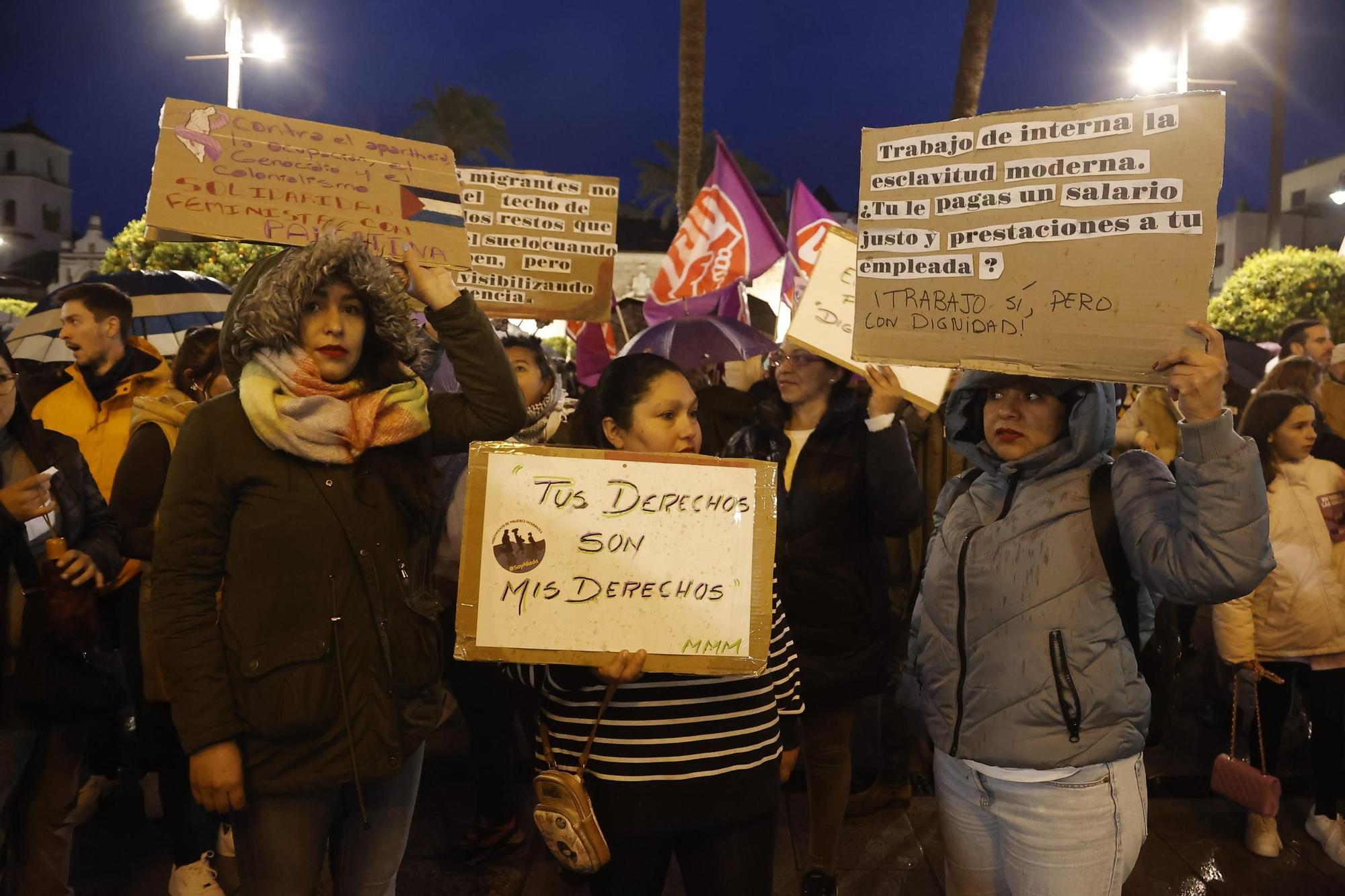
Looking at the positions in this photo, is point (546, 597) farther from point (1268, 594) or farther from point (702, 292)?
point (702, 292)

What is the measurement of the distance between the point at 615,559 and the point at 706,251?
236 inches

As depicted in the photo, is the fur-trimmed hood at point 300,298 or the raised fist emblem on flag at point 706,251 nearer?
the fur-trimmed hood at point 300,298

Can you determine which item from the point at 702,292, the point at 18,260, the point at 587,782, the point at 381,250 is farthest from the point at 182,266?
the point at 18,260

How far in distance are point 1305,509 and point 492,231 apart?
4142 millimetres

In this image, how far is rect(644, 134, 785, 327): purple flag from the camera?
7.56 m

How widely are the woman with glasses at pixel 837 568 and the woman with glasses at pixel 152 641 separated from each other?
2.19 m

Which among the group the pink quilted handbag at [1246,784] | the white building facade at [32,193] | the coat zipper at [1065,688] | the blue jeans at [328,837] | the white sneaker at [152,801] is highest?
the white building facade at [32,193]

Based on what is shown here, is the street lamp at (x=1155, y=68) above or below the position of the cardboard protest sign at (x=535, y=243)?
above

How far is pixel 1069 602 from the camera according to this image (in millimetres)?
2293

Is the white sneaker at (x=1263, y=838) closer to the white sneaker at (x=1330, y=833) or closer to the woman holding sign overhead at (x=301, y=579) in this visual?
the white sneaker at (x=1330, y=833)

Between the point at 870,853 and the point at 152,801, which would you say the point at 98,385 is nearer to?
the point at 152,801

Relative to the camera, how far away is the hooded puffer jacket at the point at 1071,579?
207 cm

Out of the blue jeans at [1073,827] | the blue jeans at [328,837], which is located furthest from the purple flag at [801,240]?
the blue jeans at [328,837]

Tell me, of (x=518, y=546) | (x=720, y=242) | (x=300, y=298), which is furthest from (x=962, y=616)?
(x=720, y=242)
